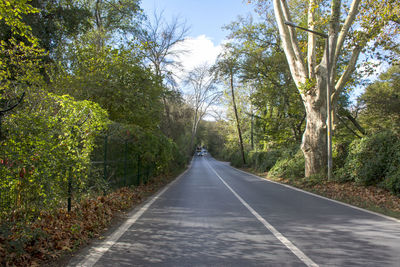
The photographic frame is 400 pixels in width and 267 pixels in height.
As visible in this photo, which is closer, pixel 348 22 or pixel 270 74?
pixel 348 22

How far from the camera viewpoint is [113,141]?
996cm

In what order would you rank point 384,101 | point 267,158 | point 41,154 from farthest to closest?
point 267,158
point 384,101
point 41,154

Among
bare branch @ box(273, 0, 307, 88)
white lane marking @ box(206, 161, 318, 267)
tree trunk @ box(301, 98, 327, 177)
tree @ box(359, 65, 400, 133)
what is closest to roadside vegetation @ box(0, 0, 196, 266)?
white lane marking @ box(206, 161, 318, 267)

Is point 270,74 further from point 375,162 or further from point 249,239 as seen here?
point 249,239

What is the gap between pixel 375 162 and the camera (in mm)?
12523

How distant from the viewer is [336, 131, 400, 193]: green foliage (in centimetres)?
1151

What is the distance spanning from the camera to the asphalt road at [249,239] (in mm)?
4398

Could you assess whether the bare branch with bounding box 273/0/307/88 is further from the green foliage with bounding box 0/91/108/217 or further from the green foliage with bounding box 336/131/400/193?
the green foliage with bounding box 0/91/108/217

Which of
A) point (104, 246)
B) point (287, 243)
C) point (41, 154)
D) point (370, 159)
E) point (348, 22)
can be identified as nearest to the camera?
point (41, 154)

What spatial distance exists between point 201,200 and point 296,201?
3.06 metres

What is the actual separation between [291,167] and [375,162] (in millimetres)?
7335

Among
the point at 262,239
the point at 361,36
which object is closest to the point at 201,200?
the point at 262,239

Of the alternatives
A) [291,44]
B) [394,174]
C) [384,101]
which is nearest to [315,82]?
[291,44]

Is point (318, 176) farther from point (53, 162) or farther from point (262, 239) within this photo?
point (53, 162)
